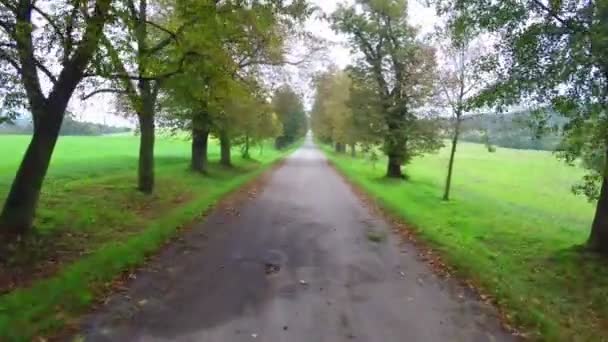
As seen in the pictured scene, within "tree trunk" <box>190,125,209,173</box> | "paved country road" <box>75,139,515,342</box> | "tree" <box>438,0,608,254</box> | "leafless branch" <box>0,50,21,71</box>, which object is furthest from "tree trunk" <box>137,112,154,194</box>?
"tree" <box>438,0,608,254</box>

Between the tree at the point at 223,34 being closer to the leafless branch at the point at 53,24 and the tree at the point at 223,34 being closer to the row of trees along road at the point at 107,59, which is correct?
the row of trees along road at the point at 107,59

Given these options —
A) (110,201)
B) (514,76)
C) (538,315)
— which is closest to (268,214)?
(110,201)

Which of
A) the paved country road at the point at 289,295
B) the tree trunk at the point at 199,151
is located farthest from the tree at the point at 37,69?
the tree trunk at the point at 199,151

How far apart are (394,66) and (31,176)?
68.7 ft

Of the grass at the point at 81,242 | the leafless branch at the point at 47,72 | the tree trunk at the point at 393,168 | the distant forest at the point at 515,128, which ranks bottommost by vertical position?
the grass at the point at 81,242

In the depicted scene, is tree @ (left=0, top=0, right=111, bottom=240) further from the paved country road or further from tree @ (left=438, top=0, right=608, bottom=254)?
tree @ (left=438, top=0, right=608, bottom=254)

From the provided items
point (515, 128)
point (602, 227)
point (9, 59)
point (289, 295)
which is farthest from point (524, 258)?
point (9, 59)

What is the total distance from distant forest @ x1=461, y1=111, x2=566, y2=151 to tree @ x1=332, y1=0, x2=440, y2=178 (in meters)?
6.16

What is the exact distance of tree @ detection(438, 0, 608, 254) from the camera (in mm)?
8719

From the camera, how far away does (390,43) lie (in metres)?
27.4

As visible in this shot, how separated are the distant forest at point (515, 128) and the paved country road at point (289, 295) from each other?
12.5ft

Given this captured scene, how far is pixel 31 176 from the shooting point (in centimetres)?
997

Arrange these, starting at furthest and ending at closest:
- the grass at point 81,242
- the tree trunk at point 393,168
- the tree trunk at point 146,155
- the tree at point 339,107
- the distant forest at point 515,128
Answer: the tree at point 339,107 < the tree trunk at point 393,168 < the tree trunk at point 146,155 < the distant forest at point 515,128 < the grass at point 81,242

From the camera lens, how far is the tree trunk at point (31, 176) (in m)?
9.77
